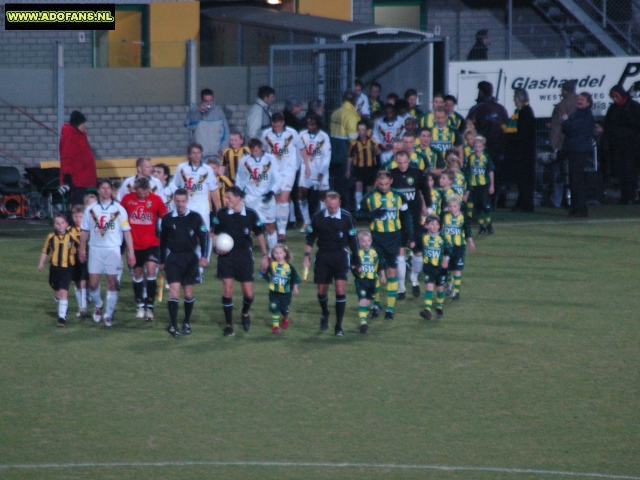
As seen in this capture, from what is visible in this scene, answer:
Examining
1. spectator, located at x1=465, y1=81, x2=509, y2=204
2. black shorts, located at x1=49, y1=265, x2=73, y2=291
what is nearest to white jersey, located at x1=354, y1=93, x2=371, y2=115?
spectator, located at x1=465, y1=81, x2=509, y2=204

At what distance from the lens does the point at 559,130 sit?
72.0ft

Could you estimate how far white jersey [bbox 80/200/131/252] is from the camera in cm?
1183

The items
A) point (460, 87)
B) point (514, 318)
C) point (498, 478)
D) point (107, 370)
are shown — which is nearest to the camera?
point (498, 478)

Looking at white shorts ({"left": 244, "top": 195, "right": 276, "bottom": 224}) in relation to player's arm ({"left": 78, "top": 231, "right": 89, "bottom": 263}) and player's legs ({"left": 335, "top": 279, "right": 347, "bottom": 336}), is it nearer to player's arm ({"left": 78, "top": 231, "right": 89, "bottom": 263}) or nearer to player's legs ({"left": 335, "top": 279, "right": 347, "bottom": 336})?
player's arm ({"left": 78, "top": 231, "right": 89, "bottom": 263})

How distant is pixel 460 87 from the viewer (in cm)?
2234

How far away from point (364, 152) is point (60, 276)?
8815 millimetres

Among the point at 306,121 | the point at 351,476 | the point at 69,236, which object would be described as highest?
the point at 306,121

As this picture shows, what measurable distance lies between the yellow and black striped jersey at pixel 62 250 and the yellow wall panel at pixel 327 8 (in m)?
15.0

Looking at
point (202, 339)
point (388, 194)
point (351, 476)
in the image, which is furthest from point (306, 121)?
point (351, 476)

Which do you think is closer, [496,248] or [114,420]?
[114,420]

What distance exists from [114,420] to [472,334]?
464 cm

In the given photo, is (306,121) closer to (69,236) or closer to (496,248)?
(496,248)

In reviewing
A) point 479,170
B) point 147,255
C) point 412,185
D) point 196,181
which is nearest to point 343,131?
point 479,170

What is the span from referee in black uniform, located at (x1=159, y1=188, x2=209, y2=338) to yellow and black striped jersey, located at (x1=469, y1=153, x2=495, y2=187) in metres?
7.39
